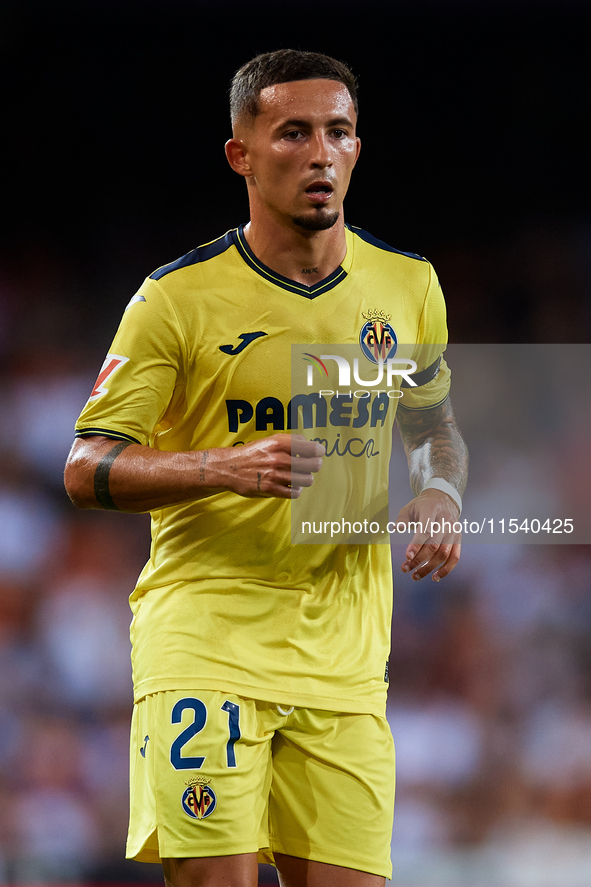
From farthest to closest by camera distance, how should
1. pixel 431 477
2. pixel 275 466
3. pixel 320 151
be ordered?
pixel 431 477 < pixel 320 151 < pixel 275 466

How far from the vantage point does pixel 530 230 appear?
12.6 ft

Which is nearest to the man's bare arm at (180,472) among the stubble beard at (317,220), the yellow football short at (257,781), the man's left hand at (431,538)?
the man's left hand at (431,538)

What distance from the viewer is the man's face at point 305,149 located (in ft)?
6.23

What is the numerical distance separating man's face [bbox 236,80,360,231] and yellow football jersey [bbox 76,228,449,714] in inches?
5.4

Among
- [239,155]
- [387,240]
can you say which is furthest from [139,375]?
[387,240]

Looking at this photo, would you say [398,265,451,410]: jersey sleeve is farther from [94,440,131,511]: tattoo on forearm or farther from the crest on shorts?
the crest on shorts

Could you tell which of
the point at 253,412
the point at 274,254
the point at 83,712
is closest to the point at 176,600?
the point at 253,412

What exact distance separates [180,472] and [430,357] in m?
0.68

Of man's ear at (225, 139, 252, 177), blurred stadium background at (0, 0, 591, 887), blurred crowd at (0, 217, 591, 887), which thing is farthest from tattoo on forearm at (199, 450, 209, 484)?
blurred crowd at (0, 217, 591, 887)

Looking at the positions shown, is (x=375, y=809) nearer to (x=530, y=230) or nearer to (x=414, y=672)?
(x=414, y=672)

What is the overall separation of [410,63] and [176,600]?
8.05 feet

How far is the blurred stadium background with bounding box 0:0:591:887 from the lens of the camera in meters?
3.54

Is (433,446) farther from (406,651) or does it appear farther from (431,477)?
(406,651)

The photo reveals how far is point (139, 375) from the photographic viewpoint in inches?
72.2
